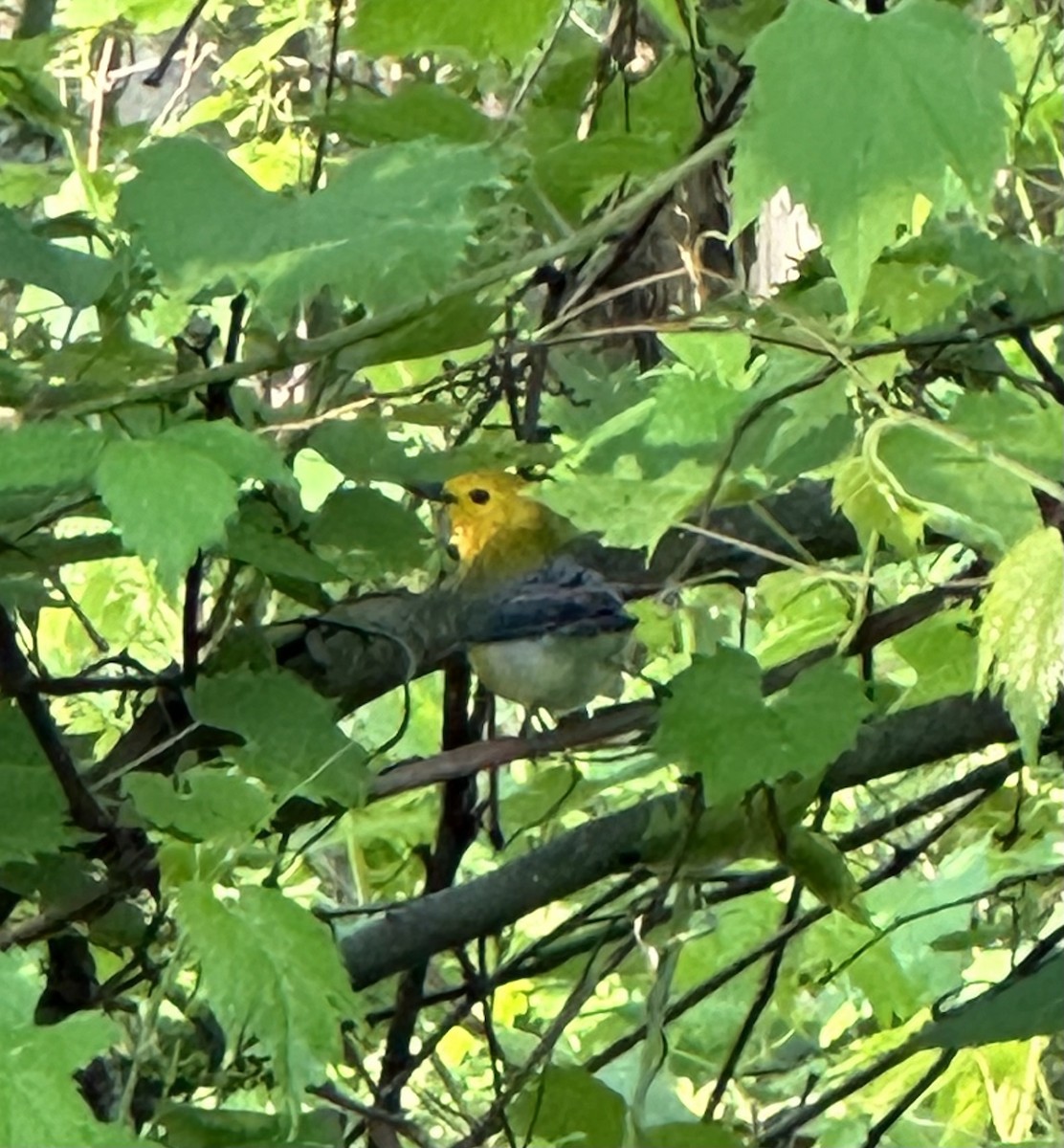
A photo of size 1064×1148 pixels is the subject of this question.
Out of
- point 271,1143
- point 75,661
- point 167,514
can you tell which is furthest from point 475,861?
point 167,514

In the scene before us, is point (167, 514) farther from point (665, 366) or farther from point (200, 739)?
point (665, 366)

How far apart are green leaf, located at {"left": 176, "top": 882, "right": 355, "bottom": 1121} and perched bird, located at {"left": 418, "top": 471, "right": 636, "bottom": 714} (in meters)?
0.30

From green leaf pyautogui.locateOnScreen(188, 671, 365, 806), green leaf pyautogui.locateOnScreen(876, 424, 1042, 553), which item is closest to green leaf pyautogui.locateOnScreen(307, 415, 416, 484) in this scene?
green leaf pyautogui.locateOnScreen(188, 671, 365, 806)

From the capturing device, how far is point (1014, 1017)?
71 centimetres

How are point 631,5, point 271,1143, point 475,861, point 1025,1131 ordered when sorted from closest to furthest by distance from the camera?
1. point 271,1143
2. point 631,5
3. point 1025,1131
4. point 475,861

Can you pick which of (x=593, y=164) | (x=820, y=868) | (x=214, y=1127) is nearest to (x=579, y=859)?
(x=820, y=868)

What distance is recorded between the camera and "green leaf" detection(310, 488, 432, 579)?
75cm

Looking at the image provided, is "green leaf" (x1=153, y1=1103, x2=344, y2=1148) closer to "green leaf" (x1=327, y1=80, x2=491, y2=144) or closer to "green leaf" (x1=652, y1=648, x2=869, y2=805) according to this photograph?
"green leaf" (x1=652, y1=648, x2=869, y2=805)

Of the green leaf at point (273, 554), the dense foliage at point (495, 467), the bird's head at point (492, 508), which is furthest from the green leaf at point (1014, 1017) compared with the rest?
the bird's head at point (492, 508)

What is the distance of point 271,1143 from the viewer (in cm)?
60

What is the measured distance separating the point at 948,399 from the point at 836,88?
56 centimetres

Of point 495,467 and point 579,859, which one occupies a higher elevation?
point 495,467

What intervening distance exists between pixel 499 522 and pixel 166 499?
2.34ft

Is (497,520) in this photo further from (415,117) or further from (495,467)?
(415,117)
